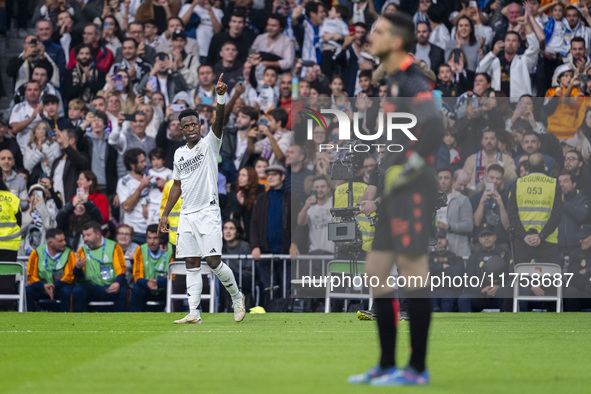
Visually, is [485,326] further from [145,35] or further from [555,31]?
[145,35]

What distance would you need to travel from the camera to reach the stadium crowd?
15.2m

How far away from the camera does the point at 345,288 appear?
15180 mm

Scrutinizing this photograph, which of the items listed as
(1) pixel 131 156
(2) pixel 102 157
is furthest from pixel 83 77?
(1) pixel 131 156

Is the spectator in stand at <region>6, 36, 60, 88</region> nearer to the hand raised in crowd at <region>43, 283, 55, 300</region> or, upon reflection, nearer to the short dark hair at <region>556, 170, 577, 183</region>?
the hand raised in crowd at <region>43, 283, 55, 300</region>

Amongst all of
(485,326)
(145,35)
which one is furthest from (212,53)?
(485,326)

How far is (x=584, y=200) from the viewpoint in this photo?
50.0 ft

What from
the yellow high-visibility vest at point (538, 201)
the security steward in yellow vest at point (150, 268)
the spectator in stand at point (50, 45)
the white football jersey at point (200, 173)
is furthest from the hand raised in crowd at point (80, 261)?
the yellow high-visibility vest at point (538, 201)

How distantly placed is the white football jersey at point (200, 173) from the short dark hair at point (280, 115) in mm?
5271

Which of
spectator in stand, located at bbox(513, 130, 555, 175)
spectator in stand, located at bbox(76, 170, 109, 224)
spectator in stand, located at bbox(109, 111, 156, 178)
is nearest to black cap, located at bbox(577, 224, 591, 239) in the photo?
spectator in stand, located at bbox(513, 130, 555, 175)

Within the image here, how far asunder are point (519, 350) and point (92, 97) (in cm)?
1217

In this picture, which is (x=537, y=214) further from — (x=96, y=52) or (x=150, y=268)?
(x=96, y=52)

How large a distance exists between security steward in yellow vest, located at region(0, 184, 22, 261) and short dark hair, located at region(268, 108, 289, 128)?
4.38 meters

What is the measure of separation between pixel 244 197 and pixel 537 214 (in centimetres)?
461

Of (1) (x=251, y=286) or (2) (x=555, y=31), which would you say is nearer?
(1) (x=251, y=286)
